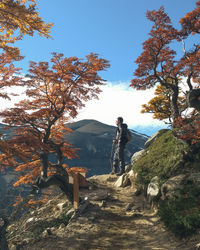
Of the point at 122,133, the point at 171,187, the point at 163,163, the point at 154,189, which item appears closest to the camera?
the point at 171,187

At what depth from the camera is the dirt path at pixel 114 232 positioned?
179 inches

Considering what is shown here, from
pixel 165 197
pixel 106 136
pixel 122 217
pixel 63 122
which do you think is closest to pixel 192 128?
pixel 165 197

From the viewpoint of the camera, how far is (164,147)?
9.25 meters

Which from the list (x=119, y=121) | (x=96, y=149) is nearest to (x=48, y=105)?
(x=119, y=121)

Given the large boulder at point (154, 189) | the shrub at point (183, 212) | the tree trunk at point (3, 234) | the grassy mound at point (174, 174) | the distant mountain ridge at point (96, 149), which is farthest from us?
the distant mountain ridge at point (96, 149)

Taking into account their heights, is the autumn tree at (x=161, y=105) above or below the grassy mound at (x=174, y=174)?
above

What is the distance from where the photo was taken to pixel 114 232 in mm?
5434

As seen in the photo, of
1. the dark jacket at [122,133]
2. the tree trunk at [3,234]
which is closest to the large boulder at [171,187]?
the tree trunk at [3,234]

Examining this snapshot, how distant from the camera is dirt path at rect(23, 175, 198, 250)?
15.0 feet

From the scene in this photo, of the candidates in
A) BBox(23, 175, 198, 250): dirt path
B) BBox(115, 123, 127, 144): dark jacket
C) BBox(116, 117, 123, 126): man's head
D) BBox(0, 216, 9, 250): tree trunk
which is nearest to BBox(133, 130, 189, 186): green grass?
BBox(23, 175, 198, 250): dirt path

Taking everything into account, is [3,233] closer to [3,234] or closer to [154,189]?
[3,234]

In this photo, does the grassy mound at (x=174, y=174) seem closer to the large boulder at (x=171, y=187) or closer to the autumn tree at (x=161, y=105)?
the large boulder at (x=171, y=187)

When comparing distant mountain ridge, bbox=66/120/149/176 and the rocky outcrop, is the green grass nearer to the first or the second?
the rocky outcrop

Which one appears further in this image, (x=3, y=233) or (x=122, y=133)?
(x=122, y=133)
